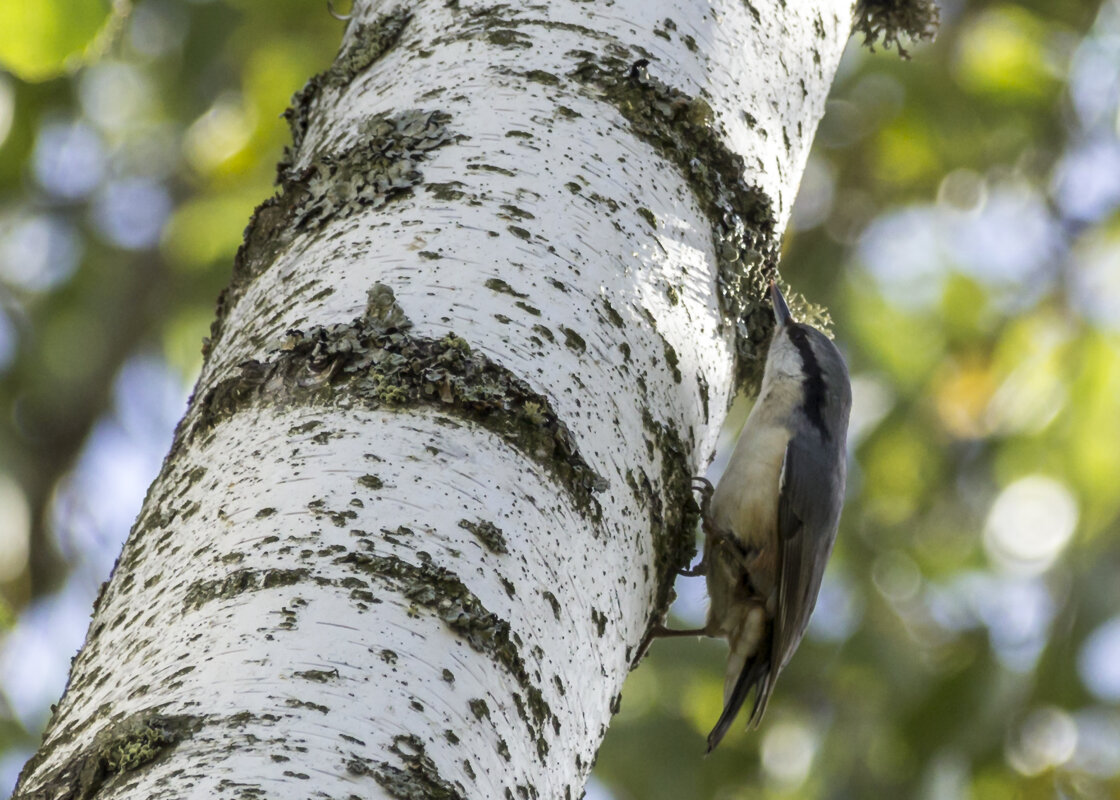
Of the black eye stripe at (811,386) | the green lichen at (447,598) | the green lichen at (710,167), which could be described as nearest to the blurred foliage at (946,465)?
the black eye stripe at (811,386)

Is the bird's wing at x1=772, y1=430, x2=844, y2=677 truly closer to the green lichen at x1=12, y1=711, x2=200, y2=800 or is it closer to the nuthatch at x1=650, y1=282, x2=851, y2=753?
the nuthatch at x1=650, y1=282, x2=851, y2=753

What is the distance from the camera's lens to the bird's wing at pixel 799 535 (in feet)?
8.96

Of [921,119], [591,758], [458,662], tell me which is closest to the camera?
[458,662]

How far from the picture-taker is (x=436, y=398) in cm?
124

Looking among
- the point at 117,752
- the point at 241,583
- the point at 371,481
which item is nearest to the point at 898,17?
the point at 371,481

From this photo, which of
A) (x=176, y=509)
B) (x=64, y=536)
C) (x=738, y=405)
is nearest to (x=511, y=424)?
(x=176, y=509)

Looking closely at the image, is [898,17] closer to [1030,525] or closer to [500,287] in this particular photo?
[500,287]

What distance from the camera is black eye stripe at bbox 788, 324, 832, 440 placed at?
112 inches

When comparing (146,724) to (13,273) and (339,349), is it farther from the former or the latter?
(13,273)

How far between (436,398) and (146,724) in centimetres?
43

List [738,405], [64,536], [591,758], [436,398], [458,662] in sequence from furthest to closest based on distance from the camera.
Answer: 1. [64,536]
2. [738,405]
3. [591,758]
4. [436,398]
5. [458,662]

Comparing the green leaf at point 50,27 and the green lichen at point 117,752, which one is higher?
the green leaf at point 50,27

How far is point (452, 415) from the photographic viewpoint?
124cm

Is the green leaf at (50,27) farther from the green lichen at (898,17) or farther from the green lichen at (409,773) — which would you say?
the green lichen at (898,17)
